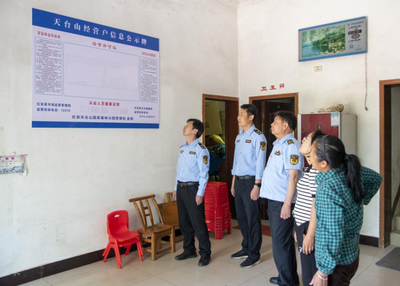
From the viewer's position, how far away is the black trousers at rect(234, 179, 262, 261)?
3.82 metres

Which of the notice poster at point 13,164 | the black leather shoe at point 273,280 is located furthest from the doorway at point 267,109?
the notice poster at point 13,164

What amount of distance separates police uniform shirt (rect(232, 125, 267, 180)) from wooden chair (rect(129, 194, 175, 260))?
3.81 ft

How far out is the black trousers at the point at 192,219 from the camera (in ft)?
12.8

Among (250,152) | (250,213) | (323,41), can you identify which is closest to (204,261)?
(250,213)

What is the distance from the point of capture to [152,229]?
419 cm

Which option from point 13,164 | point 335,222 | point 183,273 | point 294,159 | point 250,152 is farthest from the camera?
point 250,152

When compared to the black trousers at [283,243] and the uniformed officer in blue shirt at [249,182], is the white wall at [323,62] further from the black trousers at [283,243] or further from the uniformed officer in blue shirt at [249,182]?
the black trousers at [283,243]

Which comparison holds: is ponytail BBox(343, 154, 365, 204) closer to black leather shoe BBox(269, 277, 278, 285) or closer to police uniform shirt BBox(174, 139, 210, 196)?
black leather shoe BBox(269, 277, 278, 285)

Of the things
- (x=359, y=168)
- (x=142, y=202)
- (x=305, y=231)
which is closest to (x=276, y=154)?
(x=305, y=231)

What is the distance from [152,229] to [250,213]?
1.25 metres

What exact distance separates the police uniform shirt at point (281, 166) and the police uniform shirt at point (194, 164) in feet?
2.97

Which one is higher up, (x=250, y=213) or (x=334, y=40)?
(x=334, y=40)

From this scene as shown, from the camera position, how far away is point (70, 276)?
3.56m

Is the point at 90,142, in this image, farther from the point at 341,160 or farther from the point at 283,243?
the point at 341,160
